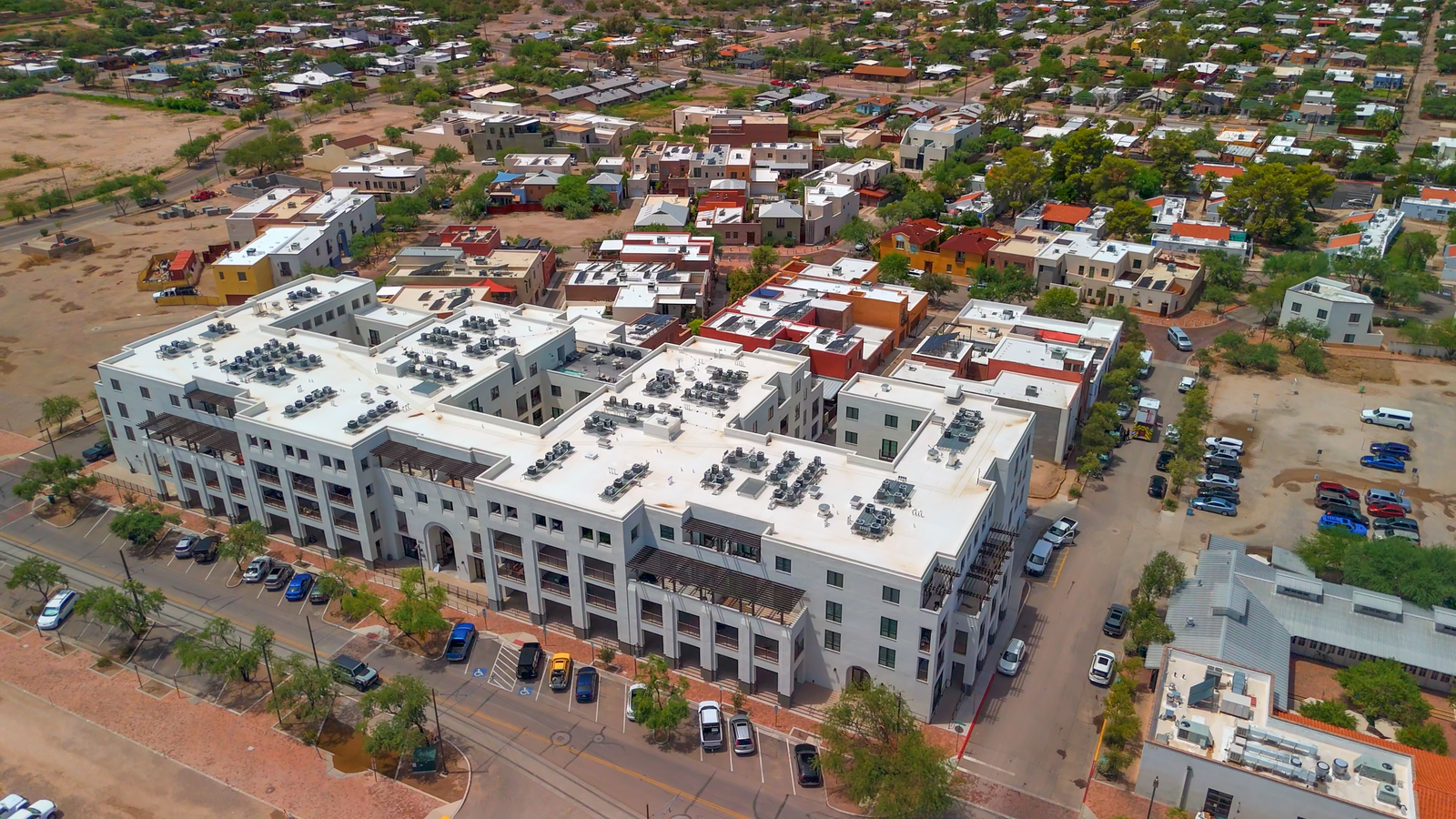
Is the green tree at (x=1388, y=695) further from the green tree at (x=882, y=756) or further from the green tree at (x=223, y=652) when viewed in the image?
the green tree at (x=223, y=652)

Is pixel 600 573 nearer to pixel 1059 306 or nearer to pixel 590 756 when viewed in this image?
pixel 590 756

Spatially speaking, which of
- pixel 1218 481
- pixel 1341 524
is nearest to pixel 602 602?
pixel 1218 481

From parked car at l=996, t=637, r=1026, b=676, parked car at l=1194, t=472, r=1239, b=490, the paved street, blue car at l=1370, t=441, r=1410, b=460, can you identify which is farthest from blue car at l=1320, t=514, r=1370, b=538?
parked car at l=996, t=637, r=1026, b=676

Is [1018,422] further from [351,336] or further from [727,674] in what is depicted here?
[351,336]

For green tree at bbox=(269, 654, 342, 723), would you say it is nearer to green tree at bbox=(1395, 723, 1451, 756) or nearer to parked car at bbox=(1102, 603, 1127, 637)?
parked car at bbox=(1102, 603, 1127, 637)

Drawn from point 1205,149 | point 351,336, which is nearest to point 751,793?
point 351,336

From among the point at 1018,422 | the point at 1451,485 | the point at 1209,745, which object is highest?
the point at 1018,422
